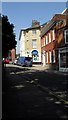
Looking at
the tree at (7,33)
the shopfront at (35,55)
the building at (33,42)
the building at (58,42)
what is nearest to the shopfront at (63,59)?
the building at (58,42)

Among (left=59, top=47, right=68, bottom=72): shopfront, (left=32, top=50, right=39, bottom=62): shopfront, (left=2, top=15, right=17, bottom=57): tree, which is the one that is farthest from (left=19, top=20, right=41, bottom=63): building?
(left=2, top=15, right=17, bottom=57): tree

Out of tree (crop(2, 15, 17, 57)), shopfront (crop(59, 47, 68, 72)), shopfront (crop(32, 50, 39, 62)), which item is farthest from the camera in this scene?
shopfront (crop(32, 50, 39, 62))

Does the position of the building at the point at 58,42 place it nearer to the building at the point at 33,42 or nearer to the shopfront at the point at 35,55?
the shopfront at the point at 35,55

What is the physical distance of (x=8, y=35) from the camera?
75.2 ft

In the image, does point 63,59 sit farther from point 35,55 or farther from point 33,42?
point 33,42

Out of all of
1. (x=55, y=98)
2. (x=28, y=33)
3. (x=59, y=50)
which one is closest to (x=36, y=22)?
(x=28, y=33)

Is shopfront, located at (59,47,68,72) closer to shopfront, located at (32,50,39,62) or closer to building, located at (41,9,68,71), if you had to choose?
building, located at (41,9,68,71)

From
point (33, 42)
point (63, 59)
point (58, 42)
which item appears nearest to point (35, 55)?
point (33, 42)

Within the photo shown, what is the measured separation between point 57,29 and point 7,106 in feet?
103

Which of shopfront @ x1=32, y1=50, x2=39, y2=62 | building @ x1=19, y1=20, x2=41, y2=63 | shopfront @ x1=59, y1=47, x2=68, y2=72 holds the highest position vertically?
building @ x1=19, y1=20, x2=41, y2=63

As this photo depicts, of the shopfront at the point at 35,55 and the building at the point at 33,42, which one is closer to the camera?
the shopfront at the point at 35,55

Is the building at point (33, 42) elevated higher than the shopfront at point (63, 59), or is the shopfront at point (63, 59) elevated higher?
the building at point (33, 42)

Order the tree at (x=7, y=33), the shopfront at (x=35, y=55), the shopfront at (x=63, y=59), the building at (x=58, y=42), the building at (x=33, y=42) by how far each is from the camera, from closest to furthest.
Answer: the tree at (x=7, y=33) < the shopfront at (x=63, y=59) < the building at (x=58, y=42) < the shopfront at (x=35, y=55) < the building at (x=33, y=42)

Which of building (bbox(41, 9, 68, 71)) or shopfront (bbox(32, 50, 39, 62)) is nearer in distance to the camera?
building (bbox(41, 9, 68, 71))
